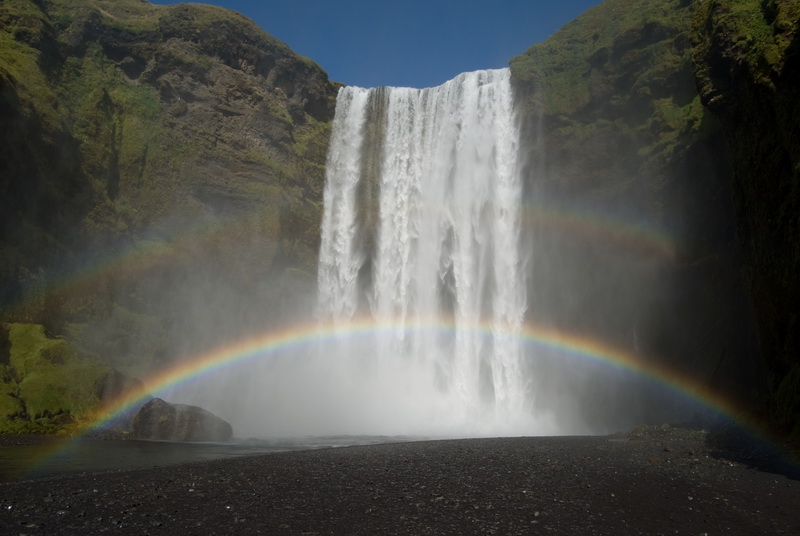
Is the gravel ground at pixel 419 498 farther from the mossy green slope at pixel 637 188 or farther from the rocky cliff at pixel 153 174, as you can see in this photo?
the rocky cliff at pixel 153 174

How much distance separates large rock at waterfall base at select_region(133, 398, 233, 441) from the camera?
2503 cm

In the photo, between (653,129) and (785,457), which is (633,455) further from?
(653,129)

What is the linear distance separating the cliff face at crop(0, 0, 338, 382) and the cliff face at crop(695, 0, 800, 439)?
3088 cm

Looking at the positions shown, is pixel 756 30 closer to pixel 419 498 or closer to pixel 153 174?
pixel 419 498

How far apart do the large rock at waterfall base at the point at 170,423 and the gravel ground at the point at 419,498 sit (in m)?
11.2

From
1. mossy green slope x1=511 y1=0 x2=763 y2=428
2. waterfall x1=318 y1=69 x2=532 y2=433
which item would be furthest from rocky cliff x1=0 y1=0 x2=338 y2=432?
mossy green slope x1=511 y1=0 x2=763 y2=428

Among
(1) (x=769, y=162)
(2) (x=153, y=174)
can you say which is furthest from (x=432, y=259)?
(1) (x=769, y=162)

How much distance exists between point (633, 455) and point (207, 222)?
111ft

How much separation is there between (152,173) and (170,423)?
2224cm

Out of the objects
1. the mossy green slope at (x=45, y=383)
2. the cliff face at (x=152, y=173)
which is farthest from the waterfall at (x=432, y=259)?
the mossy green slope at (x=45, y=383)

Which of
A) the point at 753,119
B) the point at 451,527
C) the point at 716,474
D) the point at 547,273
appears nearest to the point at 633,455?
the point at 716,474

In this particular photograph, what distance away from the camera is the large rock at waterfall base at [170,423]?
25031 mm

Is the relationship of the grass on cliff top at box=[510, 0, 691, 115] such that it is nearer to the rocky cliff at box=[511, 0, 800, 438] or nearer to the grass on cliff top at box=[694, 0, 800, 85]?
the rocky cliff at box=[511, 0, 800, 438]

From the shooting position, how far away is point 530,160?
132ft
